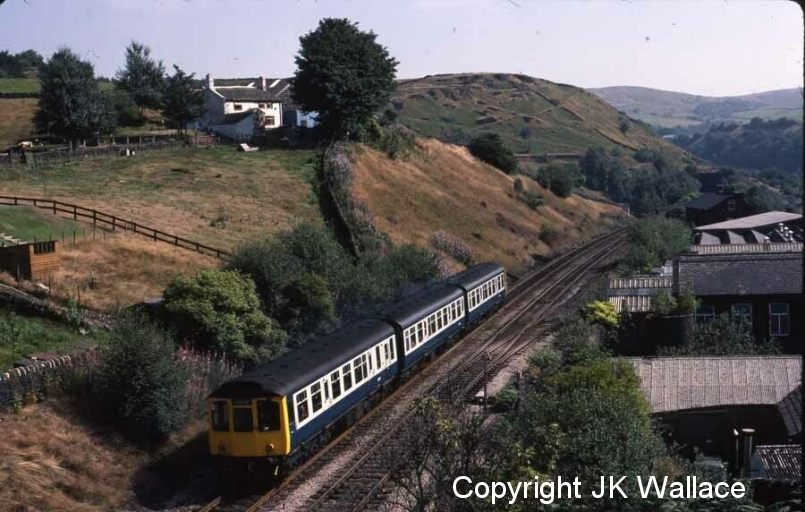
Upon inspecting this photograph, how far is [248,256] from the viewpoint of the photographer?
3219 centimetres

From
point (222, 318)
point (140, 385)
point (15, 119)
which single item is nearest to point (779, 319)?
point (222, 318)

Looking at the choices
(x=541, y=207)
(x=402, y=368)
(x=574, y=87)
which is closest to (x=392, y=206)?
(x=541, y=207)

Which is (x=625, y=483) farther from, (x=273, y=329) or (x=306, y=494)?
(x=273, y=329)

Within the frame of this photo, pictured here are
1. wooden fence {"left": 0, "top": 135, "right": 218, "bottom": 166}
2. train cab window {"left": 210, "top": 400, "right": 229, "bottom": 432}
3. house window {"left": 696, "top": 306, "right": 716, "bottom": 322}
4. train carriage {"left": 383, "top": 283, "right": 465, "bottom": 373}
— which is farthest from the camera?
wooden fence {"left": 0, "top": 135, "right": 218, "bottom": 166}

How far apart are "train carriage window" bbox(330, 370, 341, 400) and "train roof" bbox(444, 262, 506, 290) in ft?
43.9

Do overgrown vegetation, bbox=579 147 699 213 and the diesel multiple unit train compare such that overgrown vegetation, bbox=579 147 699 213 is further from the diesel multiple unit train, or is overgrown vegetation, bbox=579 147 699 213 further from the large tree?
the diesel multiple unit train

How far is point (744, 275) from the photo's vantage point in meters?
34.5

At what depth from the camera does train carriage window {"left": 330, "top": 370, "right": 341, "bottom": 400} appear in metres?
22.1

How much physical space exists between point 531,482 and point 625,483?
1490 millimetres

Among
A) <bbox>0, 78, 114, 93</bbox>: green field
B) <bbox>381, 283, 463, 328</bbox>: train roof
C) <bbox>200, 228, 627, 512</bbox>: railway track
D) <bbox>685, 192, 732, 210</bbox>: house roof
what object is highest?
<bbox>0, 78, 114, 93</bbox>: green field

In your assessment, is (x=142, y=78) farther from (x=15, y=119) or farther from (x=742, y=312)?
(x=742, y=312)

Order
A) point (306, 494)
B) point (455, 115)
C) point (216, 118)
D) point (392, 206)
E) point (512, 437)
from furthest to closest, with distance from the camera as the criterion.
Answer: point (455, 115) < point (216, 118) < point (392, 206) < point (306, 494) < point (512, 437)

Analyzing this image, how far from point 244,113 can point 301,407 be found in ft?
208

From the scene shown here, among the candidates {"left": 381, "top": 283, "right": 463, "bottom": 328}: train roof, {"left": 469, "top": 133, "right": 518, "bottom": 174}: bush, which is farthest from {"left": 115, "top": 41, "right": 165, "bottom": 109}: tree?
{"left": 381, "top": 283, "right": 463, "bottom": 328}: train roof
